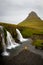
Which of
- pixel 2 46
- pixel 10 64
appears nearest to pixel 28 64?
pixel 10 64

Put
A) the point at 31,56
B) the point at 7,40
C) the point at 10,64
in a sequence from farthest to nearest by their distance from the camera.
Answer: the point at 7,40, the point at 31,56, the point at 10,64

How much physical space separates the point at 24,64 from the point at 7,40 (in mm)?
26576

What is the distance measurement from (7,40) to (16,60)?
74.9ft

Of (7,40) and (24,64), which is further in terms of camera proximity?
(7,40)

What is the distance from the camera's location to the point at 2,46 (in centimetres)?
5359

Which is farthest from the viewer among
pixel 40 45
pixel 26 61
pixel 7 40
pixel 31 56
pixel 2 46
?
pixel 7 40

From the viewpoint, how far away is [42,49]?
54906mm

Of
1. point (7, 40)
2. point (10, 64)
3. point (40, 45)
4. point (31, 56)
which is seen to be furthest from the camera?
point (7, 40)

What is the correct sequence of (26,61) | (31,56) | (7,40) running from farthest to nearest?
(7,40), (31,56), (26,61)

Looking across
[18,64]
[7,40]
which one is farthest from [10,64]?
[7,40]

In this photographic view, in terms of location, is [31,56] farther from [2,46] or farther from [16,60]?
[2,46]

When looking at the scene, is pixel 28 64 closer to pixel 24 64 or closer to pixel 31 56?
pixel 24 64

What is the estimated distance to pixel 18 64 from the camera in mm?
39094

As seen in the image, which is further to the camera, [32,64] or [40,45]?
[40,45]
